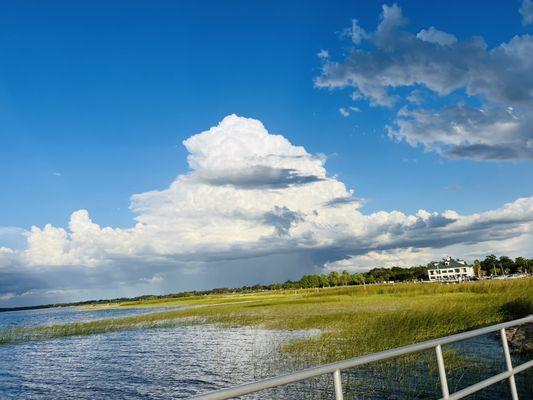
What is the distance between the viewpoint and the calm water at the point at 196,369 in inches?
501

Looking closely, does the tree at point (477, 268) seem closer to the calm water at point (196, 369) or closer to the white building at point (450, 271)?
the white building at point (450, 271)

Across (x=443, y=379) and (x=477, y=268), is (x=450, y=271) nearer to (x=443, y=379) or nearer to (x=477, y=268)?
(x=477, y=268)

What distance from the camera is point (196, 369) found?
2231 cm

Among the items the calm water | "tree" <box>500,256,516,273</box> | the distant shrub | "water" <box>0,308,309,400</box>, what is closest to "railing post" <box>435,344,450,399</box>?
the calm water

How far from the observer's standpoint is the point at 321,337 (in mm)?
26547

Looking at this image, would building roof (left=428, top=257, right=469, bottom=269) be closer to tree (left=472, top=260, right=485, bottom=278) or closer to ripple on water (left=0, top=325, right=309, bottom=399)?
tree (left=472, top=260, right=485, bottom=278)

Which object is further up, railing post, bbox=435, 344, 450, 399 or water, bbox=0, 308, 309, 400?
railing post, bbox=435, 344, 450, 399

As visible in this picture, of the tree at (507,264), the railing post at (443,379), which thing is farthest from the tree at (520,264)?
the railing post at (443,379)

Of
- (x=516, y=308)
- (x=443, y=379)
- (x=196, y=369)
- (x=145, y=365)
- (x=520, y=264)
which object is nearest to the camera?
(x=443, y=379)

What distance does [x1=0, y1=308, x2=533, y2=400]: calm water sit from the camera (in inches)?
501

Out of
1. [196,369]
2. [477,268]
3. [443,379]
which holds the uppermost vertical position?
[443,379]

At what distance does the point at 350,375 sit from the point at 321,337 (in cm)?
1156

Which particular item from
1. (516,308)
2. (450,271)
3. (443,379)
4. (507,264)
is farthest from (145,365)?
(507,264)

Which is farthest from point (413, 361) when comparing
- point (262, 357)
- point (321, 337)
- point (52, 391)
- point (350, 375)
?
point (52, 391)
